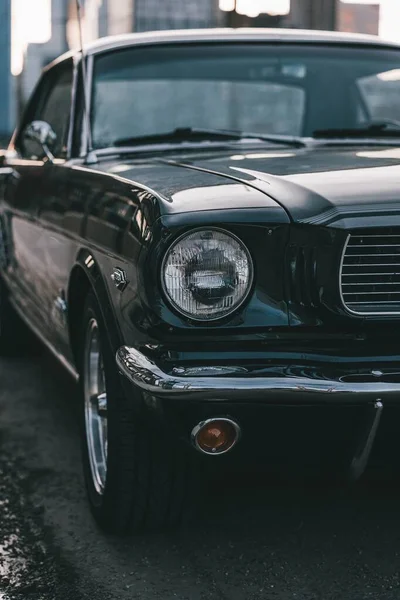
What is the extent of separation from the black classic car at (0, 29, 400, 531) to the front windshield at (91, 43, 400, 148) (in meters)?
0.02

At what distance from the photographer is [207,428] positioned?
2.72m

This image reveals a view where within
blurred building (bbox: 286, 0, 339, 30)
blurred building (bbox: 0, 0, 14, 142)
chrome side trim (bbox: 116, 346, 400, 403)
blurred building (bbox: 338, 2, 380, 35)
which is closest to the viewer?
chrome side trim (bbox: 116, 346, 400, 403)

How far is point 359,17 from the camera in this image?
2681 cm

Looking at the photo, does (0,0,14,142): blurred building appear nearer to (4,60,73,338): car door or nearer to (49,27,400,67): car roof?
(4,60,73,338): car door

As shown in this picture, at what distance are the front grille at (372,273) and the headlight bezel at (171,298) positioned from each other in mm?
236

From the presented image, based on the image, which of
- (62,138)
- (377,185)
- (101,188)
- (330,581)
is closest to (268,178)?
(377,185)

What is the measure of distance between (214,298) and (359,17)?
25.4 meters

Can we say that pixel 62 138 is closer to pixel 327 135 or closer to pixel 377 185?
pixel 327 135

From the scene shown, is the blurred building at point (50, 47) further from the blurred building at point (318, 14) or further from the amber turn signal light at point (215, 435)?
the amber turn signal light at point (215, 435)

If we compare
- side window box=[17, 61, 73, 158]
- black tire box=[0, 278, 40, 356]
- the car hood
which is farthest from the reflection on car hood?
black tire box=[0, 278, 40, 356]

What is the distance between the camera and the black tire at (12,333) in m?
5.93

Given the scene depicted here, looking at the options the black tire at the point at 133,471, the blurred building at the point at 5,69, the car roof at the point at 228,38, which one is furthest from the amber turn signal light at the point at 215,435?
the blurred building at the point at 5,69

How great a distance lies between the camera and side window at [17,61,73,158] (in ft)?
14.6

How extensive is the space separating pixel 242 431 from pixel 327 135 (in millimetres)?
1860
